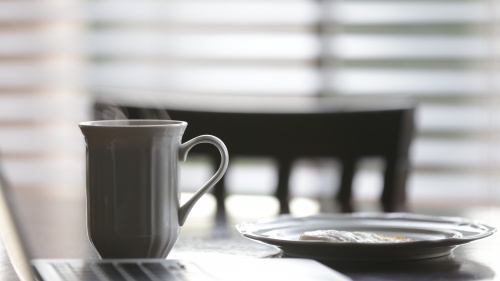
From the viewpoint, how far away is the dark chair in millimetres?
1437

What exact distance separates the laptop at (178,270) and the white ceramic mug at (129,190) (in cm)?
7

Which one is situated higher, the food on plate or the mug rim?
the mug rim

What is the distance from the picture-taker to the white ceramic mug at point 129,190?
783 millimetres

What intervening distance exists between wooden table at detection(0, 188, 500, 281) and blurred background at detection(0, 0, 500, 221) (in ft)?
4.15

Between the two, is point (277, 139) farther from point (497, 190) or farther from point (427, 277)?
point (497, 190)

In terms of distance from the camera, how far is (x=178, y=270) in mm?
678

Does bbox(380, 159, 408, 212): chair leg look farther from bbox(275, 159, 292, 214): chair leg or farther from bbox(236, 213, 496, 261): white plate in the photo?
bbox(236, 213, 496, 261): white plate

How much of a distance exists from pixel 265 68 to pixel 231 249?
6.04 feet

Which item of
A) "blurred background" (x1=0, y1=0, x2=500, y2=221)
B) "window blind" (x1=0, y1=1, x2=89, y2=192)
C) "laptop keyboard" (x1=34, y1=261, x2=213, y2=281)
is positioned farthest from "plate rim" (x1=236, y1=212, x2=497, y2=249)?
"window blind" (x1=0, y1=1, x2=89, y2=192)

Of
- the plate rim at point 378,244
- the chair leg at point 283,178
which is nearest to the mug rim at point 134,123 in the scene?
the plate rim at point 378,244

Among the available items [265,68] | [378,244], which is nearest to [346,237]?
[378,244]

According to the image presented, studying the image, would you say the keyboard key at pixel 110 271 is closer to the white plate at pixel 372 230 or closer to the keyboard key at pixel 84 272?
the keyboard key at pixel 84 272

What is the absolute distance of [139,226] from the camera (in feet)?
A: 2.57

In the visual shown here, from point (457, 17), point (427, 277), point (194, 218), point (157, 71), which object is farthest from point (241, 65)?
point (427, 277)
